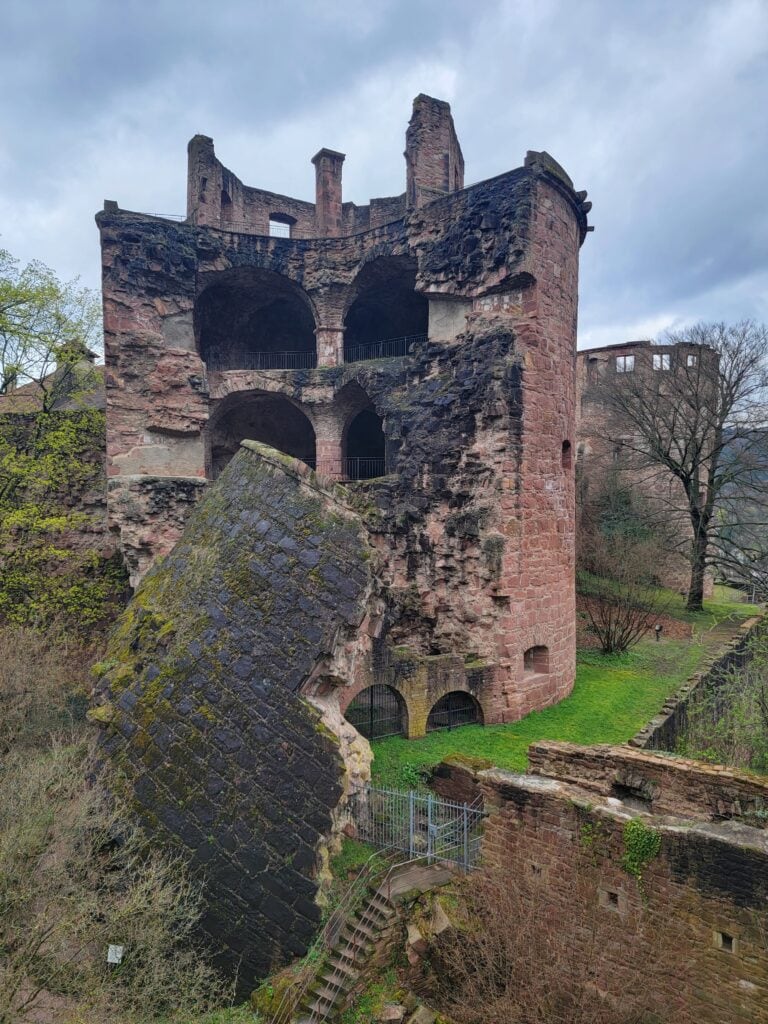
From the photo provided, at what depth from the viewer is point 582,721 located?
36.1 ft

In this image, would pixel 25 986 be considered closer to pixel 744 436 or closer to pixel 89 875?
pixel 89 875

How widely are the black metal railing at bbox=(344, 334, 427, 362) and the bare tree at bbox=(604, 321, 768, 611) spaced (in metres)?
8.79

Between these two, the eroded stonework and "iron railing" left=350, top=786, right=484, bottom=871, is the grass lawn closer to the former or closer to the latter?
the eroded stonework

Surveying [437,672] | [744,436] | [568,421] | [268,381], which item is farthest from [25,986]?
[744,436]

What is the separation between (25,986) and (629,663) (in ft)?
44.1

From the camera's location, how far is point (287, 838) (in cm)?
442

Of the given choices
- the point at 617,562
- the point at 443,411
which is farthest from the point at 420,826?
A: the point at 617,562

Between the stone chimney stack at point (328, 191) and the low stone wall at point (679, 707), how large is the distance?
17172mm

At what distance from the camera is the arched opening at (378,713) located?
10672mm

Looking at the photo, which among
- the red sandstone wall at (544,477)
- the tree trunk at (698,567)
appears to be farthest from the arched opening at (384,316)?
the tree trunk at (698,567)

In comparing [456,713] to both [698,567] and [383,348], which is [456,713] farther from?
[698,567]

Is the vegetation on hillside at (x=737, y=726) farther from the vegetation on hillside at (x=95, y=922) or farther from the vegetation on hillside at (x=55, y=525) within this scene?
the vegetation on hillside at (x=55, y=525)

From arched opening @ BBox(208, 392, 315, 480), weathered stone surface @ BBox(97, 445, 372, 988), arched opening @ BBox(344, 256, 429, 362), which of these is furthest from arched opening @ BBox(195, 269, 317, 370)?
weathered stone surface @ BBox(97, 445, 372, 988)

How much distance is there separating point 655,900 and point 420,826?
335cm
